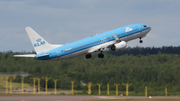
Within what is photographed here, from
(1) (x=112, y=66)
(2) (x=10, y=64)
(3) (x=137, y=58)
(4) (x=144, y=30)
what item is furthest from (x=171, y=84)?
(2) (x=10, y=64)

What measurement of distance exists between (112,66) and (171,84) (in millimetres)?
28375

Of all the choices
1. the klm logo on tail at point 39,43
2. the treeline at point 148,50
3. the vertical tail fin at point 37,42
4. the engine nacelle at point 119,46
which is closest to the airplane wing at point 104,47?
the engine nacelle at point 119,46

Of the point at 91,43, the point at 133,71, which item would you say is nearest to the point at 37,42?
the point at 91,43

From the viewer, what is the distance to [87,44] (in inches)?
2611

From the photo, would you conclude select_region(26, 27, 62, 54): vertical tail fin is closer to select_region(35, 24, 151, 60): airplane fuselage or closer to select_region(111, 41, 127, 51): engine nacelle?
select_region(35, 24, 151, 60): airplane fuselage

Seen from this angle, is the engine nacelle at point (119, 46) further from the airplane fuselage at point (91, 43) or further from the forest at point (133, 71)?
the forest at point (133, 71)

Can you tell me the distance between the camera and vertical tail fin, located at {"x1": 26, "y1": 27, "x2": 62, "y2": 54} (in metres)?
63.9

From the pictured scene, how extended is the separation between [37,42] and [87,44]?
887 cm

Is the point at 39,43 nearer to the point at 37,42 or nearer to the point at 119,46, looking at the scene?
the point at 37,42

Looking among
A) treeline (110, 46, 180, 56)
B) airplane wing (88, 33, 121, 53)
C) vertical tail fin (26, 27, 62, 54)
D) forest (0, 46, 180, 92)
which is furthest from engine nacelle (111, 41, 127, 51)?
treeline (110, 46, 180, 56)

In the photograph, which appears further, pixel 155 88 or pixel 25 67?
pixel 155 88

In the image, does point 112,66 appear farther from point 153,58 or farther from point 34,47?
point 34,47

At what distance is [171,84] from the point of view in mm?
141625

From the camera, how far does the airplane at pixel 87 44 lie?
6388 centimetres
